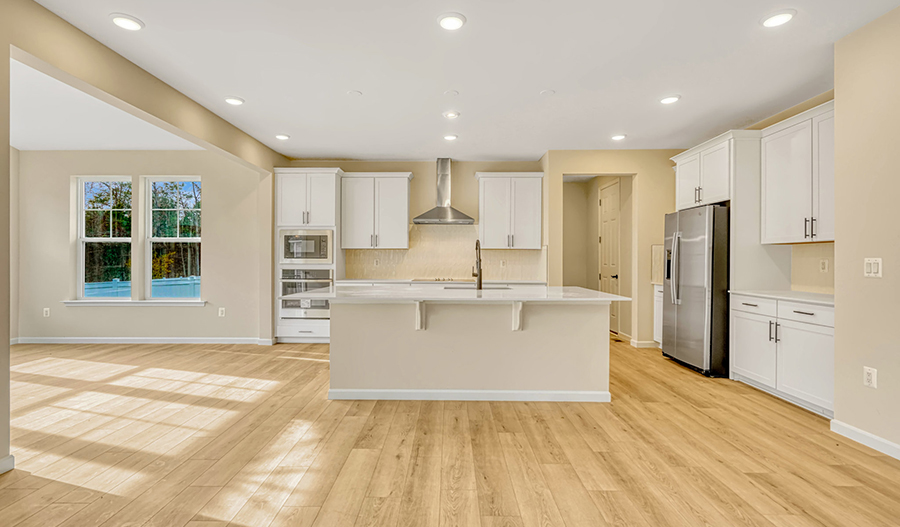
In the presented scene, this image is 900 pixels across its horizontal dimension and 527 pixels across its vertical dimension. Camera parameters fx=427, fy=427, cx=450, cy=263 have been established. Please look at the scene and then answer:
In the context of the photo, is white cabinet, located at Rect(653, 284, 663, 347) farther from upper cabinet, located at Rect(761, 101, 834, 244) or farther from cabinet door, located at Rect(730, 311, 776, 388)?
upper cabinet, located at Rect(761, 101, 834, 244)

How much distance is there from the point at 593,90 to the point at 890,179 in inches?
80.5

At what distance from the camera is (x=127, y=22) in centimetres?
263

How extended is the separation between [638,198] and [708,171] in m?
1.25

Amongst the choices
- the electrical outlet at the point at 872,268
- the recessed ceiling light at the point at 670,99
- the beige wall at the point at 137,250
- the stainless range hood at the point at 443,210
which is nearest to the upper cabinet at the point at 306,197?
the beige wall at the point at 137,250

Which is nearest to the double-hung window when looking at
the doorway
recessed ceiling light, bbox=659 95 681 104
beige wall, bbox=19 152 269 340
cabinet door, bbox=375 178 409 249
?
beige wall, bbox=19 152 269 340

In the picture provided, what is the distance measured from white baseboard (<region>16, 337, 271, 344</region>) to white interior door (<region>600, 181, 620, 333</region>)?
5257 millimetres

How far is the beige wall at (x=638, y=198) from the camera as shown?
5.62 meters

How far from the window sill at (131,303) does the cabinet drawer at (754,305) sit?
6.41 meters

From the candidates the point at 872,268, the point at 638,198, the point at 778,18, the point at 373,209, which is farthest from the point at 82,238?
the point at 872,268

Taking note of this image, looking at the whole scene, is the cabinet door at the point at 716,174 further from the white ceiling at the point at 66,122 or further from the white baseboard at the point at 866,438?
the white ceiling at the point at 66,122

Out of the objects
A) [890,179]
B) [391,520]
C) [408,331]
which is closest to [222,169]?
[408,331]

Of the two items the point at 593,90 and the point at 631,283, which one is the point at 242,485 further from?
the point at 631,283

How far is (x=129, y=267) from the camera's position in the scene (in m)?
6.04

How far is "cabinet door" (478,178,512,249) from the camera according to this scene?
604 cm
